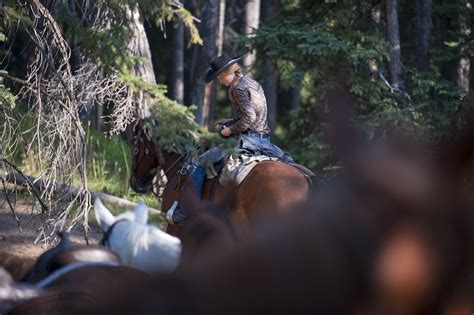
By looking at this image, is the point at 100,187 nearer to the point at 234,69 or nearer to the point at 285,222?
the point at 234,69

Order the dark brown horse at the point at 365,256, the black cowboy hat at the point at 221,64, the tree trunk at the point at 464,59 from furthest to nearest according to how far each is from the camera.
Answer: the tree trunk at the point at 464,59, the black cowboy hat at the point at 221,64, the dark brown horse at the point at 365,256

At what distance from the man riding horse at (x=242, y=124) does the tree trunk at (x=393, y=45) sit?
17.9ft

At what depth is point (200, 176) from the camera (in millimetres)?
8578

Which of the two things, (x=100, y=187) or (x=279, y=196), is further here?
(x=100, y=187)

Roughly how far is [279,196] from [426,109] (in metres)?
6.54

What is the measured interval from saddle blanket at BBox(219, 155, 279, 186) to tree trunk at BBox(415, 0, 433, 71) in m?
8.54

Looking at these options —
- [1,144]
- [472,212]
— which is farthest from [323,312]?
[1,144]

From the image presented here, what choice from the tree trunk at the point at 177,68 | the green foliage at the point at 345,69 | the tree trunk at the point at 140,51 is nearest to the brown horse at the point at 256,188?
the tree trunk at the point at 140,51

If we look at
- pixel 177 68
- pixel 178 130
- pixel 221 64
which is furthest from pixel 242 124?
pixel 177 68

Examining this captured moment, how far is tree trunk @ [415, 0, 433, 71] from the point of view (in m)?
16.0

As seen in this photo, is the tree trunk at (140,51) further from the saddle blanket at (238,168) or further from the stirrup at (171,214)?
the stirrup at (171,214)

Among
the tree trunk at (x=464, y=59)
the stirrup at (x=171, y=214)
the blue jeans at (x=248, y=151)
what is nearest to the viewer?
the blue jeans at (x=248, y=151)

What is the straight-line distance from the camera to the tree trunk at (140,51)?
23.6ft

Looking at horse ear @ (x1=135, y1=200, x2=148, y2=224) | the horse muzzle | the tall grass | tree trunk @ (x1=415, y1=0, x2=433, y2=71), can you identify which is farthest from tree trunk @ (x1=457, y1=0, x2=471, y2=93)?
horse ear @ (x1=135, y1=200, x2=148, y2=224)
